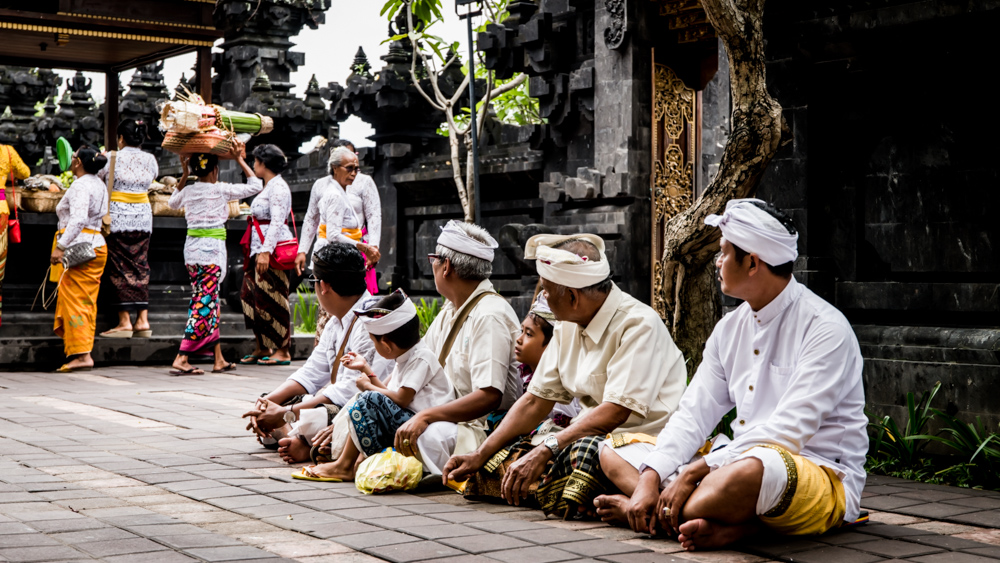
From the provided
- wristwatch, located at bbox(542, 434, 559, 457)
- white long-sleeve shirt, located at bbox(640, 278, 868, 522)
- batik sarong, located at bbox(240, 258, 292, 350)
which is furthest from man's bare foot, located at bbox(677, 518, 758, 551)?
batik sarong, located at bbox(240, 258, 292, 350)

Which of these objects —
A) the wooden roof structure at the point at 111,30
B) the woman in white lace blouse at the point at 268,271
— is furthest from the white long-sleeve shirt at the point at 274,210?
the wooden roof structure at the point at 111,30

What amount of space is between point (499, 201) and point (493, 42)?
1.89m

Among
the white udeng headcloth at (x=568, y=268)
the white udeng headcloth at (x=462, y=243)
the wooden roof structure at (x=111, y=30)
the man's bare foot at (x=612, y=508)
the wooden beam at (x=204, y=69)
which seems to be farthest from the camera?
the wooden beam at (x=204, y=69)

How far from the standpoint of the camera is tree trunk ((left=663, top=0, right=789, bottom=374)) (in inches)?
241

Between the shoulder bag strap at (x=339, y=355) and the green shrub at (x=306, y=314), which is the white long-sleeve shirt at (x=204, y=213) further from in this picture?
the shoulder bag strap at (x=339, y=355)

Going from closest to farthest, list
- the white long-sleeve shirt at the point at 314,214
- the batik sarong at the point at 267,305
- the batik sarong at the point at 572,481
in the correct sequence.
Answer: the batik sarong at the point at 572,481
the white long-sleeve shirt at the point at 314,214
the batik sarong at the point at 267,305

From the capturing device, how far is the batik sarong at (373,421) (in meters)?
5.62

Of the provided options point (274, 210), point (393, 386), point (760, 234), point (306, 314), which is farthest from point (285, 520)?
point (306, 314)

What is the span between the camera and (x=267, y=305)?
472 inches

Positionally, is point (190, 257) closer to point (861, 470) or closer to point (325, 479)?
point (325, 479)

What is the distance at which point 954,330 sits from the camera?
6723 mm

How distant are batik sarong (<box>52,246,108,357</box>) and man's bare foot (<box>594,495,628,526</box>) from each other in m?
8.05

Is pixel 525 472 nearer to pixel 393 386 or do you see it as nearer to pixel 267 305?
pixel 393 386

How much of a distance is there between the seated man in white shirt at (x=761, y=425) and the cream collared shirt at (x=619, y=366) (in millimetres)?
254
